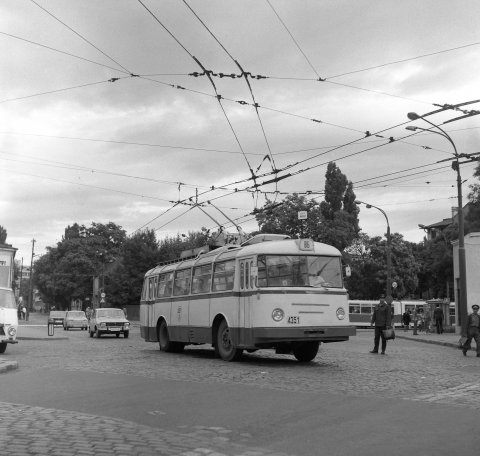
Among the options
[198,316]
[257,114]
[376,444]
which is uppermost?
[257,114]

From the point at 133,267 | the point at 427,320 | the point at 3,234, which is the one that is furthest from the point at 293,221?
the point at 3,234

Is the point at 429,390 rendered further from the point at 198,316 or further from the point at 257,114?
the point at 257,114

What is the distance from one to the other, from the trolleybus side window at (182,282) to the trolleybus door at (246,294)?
12.4ft

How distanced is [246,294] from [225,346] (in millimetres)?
1876

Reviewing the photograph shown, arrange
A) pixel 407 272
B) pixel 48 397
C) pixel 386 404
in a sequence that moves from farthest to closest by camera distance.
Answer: pixel 407 272 → pixel 48 397 → pixel 386 404

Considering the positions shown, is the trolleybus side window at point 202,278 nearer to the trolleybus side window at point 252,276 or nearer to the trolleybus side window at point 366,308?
the trolleybus side window at point 252,276

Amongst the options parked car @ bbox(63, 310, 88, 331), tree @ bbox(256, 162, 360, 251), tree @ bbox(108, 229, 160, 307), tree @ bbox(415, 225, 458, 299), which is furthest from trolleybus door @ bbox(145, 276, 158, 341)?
tree @ bbox(108, 229, 160, 307)

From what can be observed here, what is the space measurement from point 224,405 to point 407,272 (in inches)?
2795

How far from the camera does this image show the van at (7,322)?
20.1 m

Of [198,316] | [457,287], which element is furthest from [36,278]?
[198,316]

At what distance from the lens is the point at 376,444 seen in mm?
6598

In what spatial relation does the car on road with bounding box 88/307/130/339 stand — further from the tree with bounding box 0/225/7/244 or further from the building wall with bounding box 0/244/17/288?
the tree with bounding box 0/225/7/244

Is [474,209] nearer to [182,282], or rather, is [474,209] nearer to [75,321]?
[75,321]

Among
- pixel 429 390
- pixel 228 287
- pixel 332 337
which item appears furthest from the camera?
pixel 228 287
